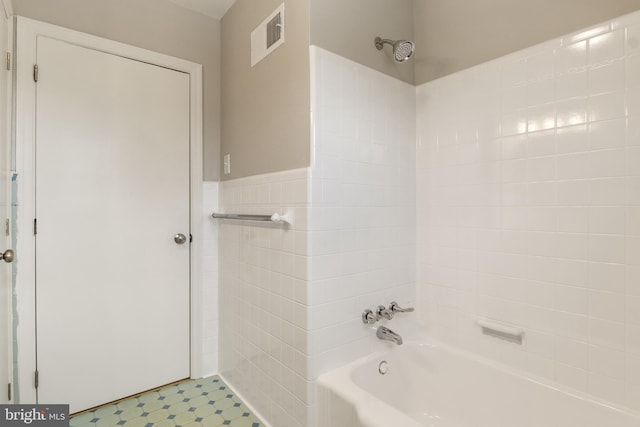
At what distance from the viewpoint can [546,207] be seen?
1.40m

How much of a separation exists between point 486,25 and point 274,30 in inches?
41.2

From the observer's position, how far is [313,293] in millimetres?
1407

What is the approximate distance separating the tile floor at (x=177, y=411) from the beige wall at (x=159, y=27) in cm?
134

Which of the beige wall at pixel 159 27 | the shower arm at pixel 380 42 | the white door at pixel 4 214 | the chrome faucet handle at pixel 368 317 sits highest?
the beige wall at pixel 159 27

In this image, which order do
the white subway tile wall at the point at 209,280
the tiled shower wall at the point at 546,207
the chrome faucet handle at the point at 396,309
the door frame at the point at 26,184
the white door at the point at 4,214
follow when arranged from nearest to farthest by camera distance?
the tiled shower wall at the point at 546,207 → the white door at the point at 4,214 → the door frame at the point at 26,184 → the chrome faucet handle at the point at 396,309 → the white subway tile wall at the point at 209,280

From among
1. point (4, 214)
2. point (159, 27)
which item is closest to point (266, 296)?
point (4, 214)

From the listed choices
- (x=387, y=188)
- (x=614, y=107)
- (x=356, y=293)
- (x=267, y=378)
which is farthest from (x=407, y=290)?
(x=614, y=107)

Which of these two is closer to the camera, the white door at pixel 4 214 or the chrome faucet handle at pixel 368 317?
the white door at pixel 4 214

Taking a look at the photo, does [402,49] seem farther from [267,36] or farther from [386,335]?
[386,335]

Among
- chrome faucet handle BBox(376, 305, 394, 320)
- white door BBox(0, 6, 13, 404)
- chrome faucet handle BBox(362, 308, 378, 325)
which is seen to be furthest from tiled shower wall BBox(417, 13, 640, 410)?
white door BBox(0, 6, 13, 404)

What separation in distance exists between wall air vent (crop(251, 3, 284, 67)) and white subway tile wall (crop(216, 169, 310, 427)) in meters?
0.65

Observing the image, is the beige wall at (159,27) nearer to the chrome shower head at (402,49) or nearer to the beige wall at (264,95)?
the beige wall at (264,95)

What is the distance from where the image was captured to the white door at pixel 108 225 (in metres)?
1.66

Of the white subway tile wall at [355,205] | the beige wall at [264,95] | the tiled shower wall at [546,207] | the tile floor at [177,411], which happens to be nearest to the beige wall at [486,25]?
the tiled shower wall at [546,207]
